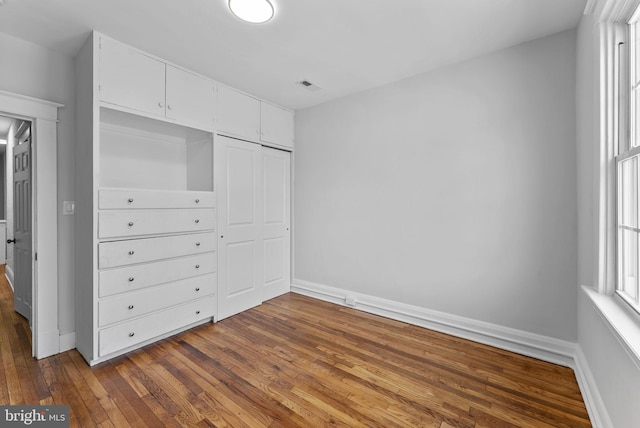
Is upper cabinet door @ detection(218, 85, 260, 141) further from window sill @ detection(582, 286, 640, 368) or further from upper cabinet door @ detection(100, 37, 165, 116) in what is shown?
window sill @ detection(582, 286, 640, 368)

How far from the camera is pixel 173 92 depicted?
8.58ft

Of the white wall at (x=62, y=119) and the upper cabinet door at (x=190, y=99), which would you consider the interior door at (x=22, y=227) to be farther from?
the upper cabinet door at (x=190, y=99)

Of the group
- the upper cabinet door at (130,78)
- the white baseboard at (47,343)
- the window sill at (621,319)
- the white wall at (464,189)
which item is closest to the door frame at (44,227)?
the white baseboard at (47,343)

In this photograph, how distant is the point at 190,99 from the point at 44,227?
1673 mm

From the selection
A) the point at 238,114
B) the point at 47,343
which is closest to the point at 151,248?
the point at 47,343

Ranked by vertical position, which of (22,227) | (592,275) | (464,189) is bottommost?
(592,275)

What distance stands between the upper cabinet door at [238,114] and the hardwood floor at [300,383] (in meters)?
2.19

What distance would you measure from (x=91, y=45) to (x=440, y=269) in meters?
3.61

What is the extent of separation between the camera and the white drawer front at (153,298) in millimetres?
2227

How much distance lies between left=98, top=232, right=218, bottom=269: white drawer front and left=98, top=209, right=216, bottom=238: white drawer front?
2.9 inches

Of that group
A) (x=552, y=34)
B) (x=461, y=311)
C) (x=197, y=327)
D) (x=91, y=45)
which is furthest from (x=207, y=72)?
(x=461, y=311)

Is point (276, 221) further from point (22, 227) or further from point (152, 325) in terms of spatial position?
point (22, 227)

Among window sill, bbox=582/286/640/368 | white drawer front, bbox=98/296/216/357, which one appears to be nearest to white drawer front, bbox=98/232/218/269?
white drawer front, bbox=98/296/216/357

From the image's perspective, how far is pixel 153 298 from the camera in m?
2.50
